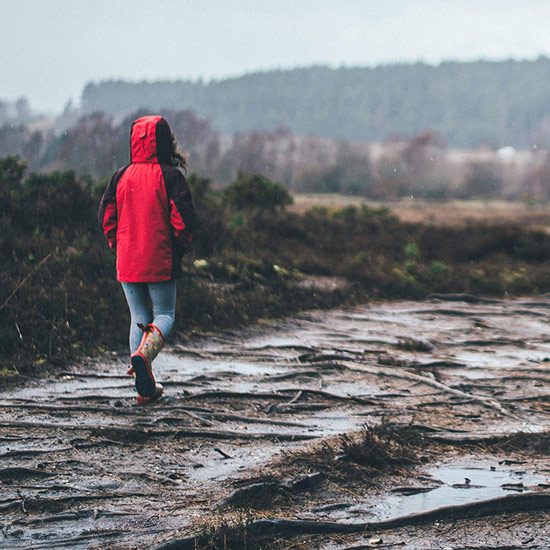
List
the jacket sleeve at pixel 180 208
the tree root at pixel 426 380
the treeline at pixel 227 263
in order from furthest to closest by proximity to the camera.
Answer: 1. the treeline at pixel 227 263
2. the tree root at pixel 426 380
3. the jacket sleeve at pixel 180 208

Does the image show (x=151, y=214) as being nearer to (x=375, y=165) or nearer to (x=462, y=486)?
(x=462, y=486)

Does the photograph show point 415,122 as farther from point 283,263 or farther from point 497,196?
point 283,263

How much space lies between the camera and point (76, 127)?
27781mm

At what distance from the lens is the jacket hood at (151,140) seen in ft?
16.9

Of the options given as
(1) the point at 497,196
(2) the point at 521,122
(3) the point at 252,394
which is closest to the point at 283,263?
(3) the point at 252,394

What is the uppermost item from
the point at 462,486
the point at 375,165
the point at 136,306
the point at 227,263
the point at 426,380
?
the point at 375,165

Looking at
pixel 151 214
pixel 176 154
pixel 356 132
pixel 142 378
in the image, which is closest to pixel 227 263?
pixel 176 154

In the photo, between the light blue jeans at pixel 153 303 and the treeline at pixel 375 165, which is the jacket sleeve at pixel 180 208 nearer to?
the light blue jeans at pixel 153 303

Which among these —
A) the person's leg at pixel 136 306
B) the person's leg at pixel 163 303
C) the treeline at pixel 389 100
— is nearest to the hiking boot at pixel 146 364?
the person's leg at pixel 163 303

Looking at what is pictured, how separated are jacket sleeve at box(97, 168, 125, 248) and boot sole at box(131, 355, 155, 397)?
975 mm

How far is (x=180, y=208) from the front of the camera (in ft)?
16.6

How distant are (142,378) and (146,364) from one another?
15 cm

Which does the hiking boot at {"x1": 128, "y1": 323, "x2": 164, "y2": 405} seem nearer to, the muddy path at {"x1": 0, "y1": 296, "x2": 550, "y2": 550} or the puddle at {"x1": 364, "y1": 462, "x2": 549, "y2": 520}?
the muddy path at {"x1": 0, "y1": 296, "x2": 550, "y2": 550}

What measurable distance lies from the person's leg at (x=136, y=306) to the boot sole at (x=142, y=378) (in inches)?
14.2
